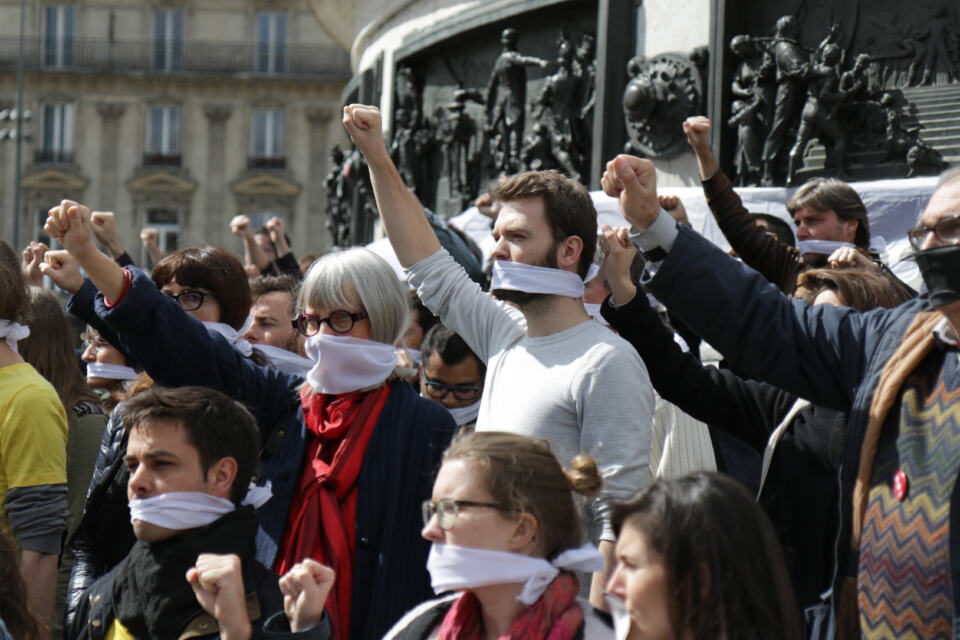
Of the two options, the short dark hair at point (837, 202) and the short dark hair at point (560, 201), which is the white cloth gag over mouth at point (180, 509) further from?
the short dark hair at point (837, 202)

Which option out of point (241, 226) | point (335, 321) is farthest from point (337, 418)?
point (241, 226)

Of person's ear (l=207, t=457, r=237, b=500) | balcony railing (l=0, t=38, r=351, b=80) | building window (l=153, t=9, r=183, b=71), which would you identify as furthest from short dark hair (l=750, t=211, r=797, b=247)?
building window (l=153, t=9, r=183, b=71)

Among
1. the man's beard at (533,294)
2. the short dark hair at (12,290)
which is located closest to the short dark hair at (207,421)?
the man's beard at (533,294)

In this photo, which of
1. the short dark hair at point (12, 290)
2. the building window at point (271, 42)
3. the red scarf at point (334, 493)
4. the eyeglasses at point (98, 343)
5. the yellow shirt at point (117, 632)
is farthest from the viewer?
the building window at point (271, 42)

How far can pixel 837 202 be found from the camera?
19.3 feet

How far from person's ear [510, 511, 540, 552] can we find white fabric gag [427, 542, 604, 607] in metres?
0.03

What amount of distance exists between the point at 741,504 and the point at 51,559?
250cm

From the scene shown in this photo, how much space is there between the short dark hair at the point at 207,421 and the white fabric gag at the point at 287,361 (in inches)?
69.4

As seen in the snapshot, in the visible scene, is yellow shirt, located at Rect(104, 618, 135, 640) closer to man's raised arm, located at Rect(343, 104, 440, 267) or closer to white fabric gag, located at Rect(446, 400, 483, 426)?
man's raised arm, located at Rect(343, 104, 440, 267)

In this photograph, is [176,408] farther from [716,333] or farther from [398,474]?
[716,333]

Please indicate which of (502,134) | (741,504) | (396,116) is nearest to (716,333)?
(741,504)

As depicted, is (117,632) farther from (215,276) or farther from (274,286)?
(274,286)

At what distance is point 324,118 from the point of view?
163 feet

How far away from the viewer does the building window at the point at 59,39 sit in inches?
1984
